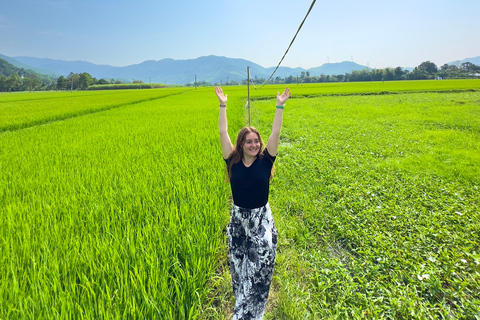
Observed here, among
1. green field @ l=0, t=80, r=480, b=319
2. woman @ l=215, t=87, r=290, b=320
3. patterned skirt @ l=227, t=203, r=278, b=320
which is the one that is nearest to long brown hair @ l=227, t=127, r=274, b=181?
Answer: woman @ l=215, t=87, r=290, b=320

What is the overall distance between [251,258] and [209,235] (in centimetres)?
63

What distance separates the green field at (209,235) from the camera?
63.8 inches

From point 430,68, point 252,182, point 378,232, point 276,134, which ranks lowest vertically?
point 378,232

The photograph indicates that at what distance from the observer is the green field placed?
5.32 feet

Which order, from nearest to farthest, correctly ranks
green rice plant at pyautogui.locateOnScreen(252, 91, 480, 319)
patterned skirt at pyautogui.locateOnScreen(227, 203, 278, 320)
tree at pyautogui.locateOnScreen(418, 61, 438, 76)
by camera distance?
patterned skirt at pyautogui.locateOnScreen(227, 203, 278, 320) < green rice plant at pyautogui.locateOnScreen(252, 91, 480, 319) < tree at pyautogui.locateOnScreen(418, 61, 438, 76)

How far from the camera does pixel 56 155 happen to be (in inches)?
196

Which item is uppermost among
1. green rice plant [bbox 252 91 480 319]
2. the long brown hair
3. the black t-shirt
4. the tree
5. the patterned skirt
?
the tree

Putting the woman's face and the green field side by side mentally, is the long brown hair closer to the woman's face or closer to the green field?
the woman's face

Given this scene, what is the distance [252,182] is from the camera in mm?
1774

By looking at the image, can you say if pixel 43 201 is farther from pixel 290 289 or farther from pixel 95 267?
pixel 290 289

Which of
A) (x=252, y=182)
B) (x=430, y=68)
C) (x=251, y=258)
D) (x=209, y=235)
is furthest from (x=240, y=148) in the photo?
(x=430, y=68)

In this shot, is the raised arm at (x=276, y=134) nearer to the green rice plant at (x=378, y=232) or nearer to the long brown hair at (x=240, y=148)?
the long brown hair at (x=240, y=148)

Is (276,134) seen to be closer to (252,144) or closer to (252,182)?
(252,144)

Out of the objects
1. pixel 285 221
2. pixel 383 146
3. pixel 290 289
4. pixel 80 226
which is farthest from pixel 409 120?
pixel 80 226
